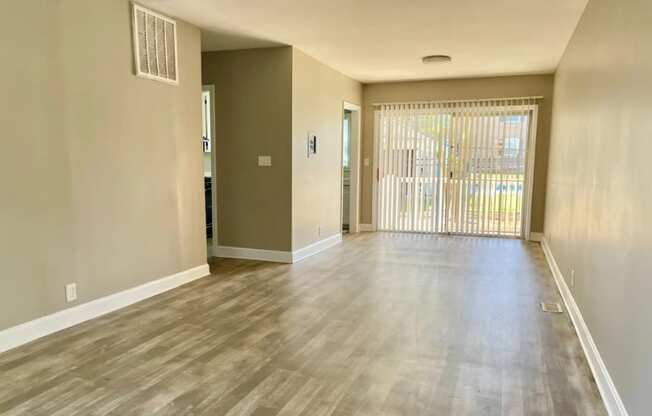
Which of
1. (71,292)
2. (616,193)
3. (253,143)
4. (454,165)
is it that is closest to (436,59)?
(454,165)

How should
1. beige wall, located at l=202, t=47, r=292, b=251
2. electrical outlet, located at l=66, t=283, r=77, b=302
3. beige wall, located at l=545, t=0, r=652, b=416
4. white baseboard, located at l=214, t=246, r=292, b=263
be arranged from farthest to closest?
white baseboard, located at l=214, t=246, r=292, b=263 → beige wall, located at l=202, t=47, r=292, b=251 → electrical outlet, located at l=66, t=283, r=77, b=302 → beige wall, located at l=545, t=0, r=652, b=416

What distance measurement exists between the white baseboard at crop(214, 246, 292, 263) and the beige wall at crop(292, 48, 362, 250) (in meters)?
0.17

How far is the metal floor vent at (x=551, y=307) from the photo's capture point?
3.71 m

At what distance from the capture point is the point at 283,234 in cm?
541

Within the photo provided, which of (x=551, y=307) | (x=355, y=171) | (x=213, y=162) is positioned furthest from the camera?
(x=355, y=171)

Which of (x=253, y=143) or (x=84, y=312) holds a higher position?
(x=253, y=143)

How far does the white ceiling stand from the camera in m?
3.74

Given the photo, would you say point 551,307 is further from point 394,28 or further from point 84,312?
point 84,312

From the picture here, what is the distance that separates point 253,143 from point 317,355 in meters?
3.21

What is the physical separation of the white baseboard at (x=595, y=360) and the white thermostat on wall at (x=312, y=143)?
3.23 m

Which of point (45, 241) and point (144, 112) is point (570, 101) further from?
point (45, 241)

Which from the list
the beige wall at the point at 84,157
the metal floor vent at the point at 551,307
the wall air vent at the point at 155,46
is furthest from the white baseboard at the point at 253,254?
the metal floor vent at the point at 551,307

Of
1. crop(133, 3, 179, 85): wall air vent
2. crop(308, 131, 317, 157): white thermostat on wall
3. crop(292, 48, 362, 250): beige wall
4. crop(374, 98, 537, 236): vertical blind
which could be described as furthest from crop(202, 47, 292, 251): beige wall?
crop(374, 98, 537, 236): vertical blind

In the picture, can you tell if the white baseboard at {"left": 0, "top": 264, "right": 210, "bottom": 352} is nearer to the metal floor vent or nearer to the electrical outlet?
the electrical outlet
